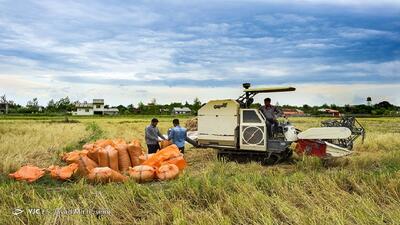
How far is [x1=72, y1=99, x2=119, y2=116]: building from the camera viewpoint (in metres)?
95.8

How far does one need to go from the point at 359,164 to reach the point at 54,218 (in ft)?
26.4

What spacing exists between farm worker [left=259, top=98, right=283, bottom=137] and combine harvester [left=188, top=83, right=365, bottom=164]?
0.15 meters

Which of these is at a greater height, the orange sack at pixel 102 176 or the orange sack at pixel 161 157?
the orange sack at pixel 161 157

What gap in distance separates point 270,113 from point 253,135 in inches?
30.0

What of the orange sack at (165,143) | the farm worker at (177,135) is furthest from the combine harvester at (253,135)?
the orange sack at (165,143)

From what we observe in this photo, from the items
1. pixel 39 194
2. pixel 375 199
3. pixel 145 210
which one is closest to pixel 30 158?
pixel 39 194

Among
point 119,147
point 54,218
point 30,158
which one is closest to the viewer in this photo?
point 54,218

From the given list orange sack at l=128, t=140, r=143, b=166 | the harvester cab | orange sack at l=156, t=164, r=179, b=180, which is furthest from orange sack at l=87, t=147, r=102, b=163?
the harvester cab

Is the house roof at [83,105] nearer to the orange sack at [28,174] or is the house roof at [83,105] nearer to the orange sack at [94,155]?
the orange sack at [94,155]

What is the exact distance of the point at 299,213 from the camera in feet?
18.2

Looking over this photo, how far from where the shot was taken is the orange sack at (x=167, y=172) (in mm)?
8562

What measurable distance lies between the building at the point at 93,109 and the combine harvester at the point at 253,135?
83.7m

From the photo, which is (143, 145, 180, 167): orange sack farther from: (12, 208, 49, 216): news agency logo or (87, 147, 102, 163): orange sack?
(12, 208, 49, 216): news agency logo

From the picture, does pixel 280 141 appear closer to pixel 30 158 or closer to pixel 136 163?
pixel 136 163
